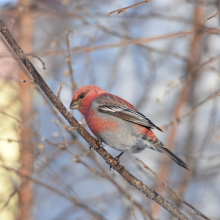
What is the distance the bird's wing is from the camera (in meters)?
2.83

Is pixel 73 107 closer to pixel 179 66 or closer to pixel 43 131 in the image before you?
pixel 43 131

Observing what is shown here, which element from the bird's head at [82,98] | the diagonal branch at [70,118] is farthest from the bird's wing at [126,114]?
the diagonal branch at [70,118]

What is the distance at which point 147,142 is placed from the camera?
278 cm

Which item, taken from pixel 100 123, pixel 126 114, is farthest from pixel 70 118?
pixel 126 114

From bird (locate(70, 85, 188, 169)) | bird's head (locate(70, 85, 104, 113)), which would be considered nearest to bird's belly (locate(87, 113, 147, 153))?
bird (locate(70, 85, 188, 169))

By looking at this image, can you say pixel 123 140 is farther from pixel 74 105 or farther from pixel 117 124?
pixel 74 105

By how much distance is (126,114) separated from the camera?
2891mm

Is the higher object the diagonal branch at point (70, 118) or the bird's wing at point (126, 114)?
the bird's wing at point (126, 114)

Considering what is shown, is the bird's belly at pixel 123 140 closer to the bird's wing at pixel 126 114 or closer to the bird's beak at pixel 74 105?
the bird's wing at pixel 126 114

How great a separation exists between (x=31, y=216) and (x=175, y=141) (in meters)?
2.62

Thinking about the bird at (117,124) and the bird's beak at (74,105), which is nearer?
the bird at (117,124)

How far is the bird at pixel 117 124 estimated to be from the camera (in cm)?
271

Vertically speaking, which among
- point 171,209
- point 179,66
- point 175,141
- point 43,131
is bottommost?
point 171,209

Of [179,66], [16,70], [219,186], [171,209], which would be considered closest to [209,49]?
[179,66]
